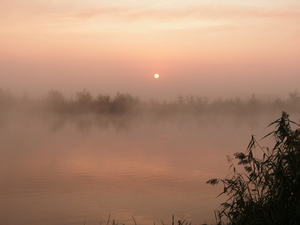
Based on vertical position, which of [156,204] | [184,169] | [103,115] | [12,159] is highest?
[103,115]

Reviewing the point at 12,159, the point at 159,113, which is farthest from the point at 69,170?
the point at 159,113

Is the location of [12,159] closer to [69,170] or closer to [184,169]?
[69,170]

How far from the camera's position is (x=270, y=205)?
4.22m

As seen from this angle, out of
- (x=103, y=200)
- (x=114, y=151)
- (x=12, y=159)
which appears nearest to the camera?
(x=103, y=200)

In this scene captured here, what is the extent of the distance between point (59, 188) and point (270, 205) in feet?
20.5

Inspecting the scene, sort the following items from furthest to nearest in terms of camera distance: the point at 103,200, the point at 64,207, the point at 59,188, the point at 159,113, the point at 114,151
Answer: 1. the point at 159,113
2. the point at 114,151
3. the point at 59,188
4. the point at 103,200
5. the point at 64,207

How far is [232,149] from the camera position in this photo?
17.2 meters

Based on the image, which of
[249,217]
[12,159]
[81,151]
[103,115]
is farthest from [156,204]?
[103,115]

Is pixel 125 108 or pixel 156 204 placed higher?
pixel 125 108

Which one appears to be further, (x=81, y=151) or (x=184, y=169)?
(x=81, y=151)

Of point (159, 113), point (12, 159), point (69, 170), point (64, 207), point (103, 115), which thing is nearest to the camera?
point (64, 207)

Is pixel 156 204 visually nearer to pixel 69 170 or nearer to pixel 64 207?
pixel 64 207

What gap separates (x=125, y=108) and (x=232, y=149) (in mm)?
58298

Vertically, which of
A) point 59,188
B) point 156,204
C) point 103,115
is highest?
→ point 103,115
